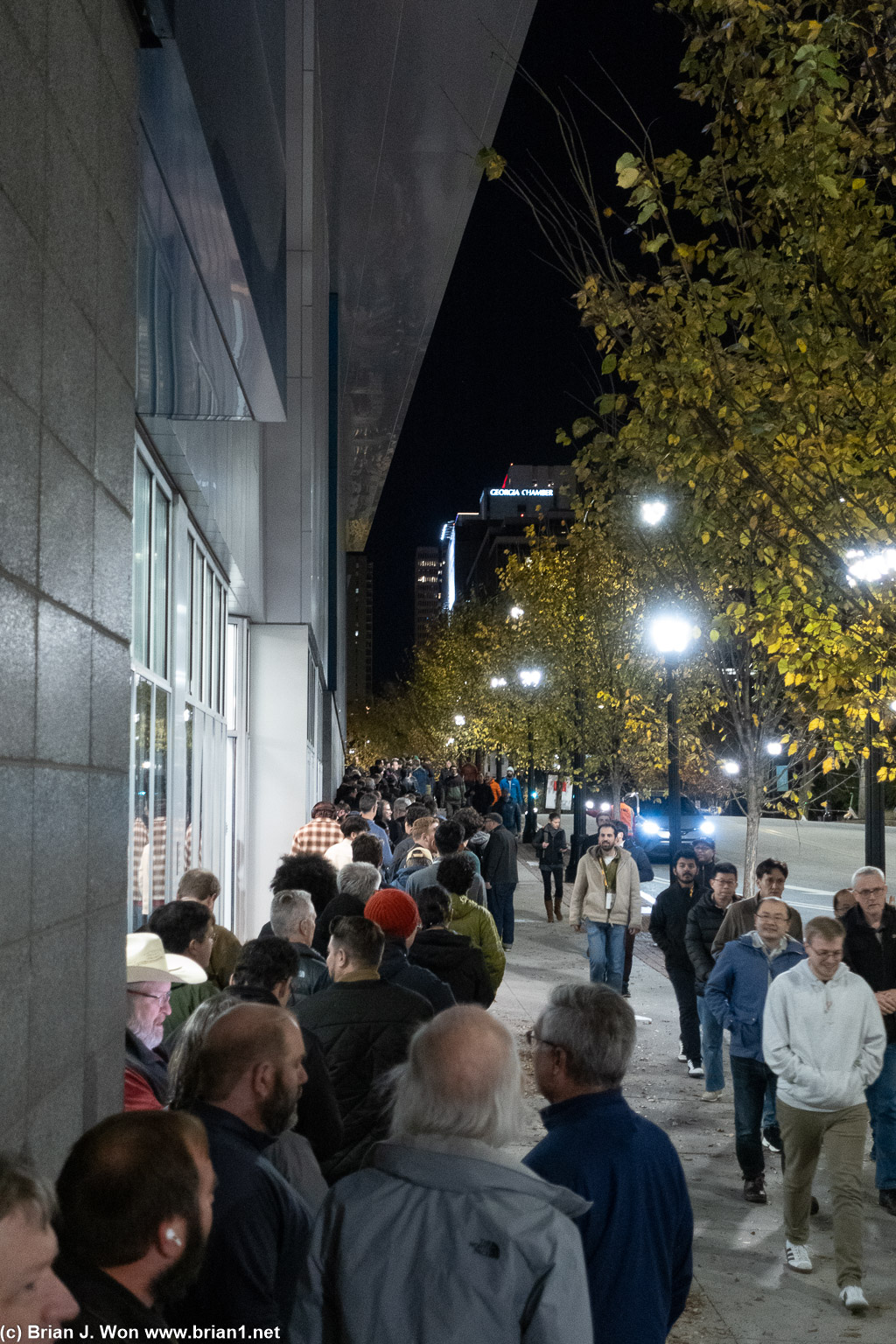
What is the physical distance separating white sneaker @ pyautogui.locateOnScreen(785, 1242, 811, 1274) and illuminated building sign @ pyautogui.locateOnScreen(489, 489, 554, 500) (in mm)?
180703

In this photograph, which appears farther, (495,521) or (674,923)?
(495,521)

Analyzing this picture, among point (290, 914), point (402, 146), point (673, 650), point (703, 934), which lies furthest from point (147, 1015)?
point (402, 146)

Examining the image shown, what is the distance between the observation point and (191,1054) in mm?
3385

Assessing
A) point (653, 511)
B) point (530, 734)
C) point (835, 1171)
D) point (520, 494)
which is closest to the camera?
point (835, 1171)

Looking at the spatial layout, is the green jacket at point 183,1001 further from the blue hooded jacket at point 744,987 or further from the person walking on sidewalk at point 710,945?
the person walking on sidewalk at point 710,945

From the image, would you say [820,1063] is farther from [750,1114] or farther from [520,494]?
[520,494]

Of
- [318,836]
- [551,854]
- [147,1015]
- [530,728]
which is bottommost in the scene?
[551,854]

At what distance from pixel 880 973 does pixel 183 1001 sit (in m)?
4.86

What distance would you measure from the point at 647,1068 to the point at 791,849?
31.7m

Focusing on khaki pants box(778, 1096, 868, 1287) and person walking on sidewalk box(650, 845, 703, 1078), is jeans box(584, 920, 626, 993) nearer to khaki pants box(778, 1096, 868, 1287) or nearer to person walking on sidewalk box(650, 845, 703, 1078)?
person walking on sidewalk box(650, 845, 703, 1078)

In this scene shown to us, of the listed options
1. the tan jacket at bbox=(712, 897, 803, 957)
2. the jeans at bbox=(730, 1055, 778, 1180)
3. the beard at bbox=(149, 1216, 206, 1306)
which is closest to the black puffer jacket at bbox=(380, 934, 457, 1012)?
the jeans at bbox=(730, 1055, 778, 1180)

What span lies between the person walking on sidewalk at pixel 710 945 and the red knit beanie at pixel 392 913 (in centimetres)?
489

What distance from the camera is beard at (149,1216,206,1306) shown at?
228 centimetres

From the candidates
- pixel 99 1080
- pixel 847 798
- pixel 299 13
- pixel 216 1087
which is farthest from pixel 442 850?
pixel 847 798
